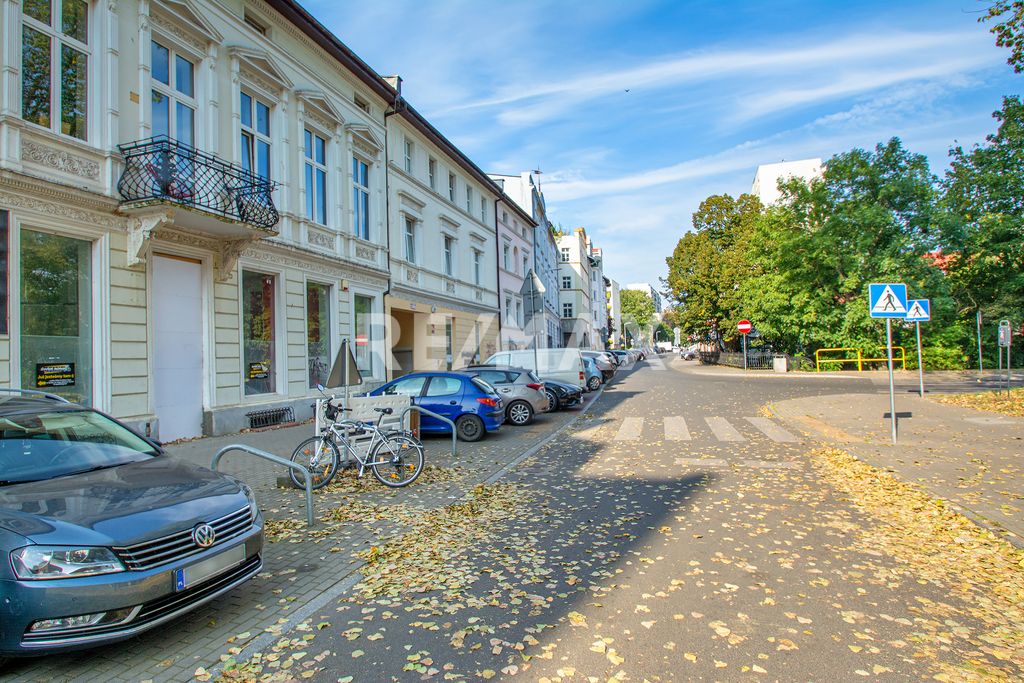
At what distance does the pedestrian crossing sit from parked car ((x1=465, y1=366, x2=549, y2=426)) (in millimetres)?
1601

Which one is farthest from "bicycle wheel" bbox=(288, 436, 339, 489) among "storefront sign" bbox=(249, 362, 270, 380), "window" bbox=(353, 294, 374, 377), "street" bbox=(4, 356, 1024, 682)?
"window" bbox=(353, 294, 374, 377)

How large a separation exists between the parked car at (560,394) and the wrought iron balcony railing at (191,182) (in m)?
8.78

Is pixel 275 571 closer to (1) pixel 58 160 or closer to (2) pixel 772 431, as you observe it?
(1) pixel 58 160

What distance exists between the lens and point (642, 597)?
418cm

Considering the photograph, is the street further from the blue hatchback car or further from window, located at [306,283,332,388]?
window, located at [306,283,332,388]

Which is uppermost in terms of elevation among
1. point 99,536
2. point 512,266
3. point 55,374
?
point 512,266

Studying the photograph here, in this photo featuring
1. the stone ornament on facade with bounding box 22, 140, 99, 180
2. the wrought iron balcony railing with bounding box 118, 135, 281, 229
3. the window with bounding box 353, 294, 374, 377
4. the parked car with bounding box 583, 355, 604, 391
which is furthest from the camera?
the parked car with bounding box 583, 355, 604, 391

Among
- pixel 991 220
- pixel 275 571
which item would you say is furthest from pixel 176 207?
pixel 991 220

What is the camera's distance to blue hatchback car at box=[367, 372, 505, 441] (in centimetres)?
1212

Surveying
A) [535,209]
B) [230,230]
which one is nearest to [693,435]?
[230,230]

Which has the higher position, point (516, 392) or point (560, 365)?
point (560, 365)

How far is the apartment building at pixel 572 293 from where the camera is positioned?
69375mm

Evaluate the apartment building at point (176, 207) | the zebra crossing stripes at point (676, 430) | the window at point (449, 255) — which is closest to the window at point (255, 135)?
the apartment building at point (176, 207)

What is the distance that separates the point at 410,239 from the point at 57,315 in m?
14.2
